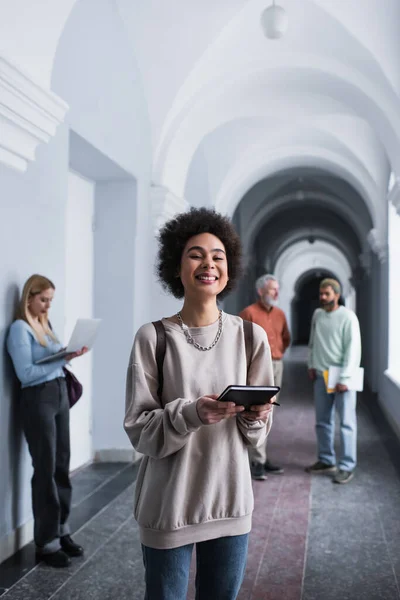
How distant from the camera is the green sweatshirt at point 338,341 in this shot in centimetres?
575

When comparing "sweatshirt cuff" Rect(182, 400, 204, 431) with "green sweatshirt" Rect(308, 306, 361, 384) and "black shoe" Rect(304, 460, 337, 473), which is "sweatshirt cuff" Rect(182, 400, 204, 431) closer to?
"green sweatshirt" Rect(308, 306, 361, 384)

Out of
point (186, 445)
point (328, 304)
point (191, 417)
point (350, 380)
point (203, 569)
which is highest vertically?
point (328, 304)

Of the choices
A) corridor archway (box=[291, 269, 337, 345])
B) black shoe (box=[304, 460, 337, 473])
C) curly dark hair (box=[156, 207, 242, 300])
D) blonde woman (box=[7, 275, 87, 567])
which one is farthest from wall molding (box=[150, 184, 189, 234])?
corridor archway (box=[291, 269, 337, 345])

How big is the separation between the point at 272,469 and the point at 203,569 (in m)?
4.47

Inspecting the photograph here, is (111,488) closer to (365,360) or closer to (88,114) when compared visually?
(88,114)

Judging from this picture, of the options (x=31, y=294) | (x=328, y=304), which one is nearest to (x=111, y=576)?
(x=31, y=294)

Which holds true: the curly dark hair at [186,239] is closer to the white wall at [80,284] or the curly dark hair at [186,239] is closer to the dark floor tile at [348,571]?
the dark floor tile at [348,571]

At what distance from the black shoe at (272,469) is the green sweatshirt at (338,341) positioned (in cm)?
110

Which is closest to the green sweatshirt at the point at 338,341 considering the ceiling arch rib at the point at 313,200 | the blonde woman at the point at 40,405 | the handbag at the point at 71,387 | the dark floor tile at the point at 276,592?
the dark floor tile at the point at 276,592

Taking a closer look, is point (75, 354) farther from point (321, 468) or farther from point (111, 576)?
point (321, 468)

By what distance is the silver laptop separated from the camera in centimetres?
383

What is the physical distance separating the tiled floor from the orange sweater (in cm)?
125

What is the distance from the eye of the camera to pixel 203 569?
194 cm

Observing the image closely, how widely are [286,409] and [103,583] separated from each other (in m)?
7.20
